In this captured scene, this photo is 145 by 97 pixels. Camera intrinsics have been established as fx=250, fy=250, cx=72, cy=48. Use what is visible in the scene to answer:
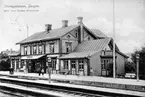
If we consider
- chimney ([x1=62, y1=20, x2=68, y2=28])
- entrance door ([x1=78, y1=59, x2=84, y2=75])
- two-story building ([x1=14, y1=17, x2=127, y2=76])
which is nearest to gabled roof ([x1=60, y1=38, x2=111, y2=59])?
two-story building ([x1=14, y1=17, x2=127, y2=76])

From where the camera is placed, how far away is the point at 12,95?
13.3 meters

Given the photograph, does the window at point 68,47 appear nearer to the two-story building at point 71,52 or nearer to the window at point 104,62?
the two-story building at point 71,52

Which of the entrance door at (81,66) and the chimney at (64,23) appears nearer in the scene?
the entrance door at (81,66)

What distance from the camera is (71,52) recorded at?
34844 millimetres

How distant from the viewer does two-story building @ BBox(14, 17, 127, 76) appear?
2973cm

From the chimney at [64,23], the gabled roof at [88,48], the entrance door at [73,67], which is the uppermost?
the chimney at [64,23]

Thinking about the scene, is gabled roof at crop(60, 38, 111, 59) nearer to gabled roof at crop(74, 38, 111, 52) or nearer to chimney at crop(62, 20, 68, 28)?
gabled roof at crop(74, 38, 111, 52)

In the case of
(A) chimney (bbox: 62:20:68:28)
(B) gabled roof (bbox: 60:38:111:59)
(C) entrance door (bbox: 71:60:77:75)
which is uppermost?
(A) chimney (bbox: 62:20:68:28)

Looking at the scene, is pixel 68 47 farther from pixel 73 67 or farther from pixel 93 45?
pixel 73 67

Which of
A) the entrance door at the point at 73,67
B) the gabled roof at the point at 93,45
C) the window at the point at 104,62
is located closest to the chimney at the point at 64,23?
the gabled roof at the point at 93,45

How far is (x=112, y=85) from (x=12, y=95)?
23.7 ft

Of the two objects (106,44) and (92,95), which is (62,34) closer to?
(106,44)

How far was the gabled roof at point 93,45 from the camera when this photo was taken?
103 feet

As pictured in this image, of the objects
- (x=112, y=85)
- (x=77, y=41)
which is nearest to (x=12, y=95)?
(x=112, y=85)
